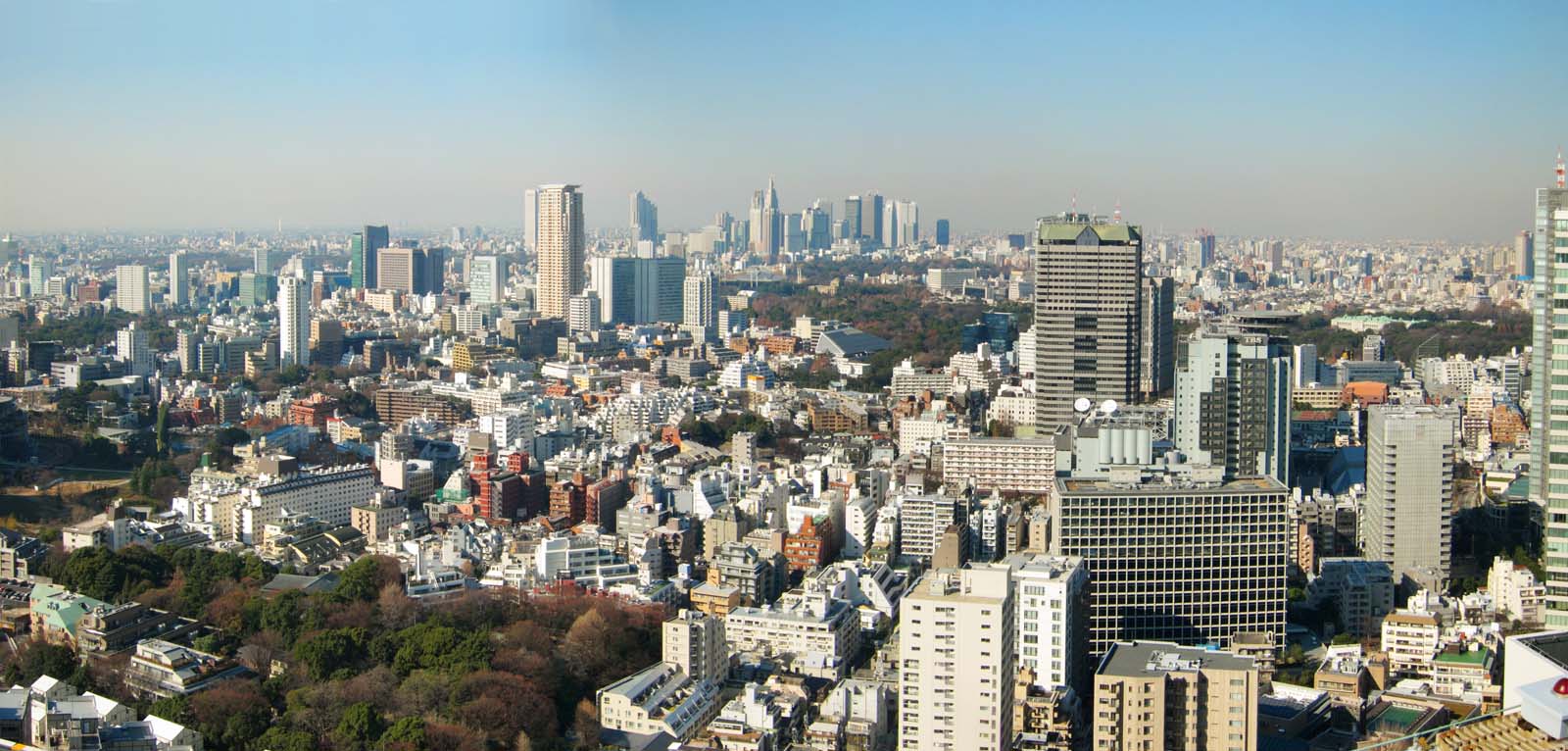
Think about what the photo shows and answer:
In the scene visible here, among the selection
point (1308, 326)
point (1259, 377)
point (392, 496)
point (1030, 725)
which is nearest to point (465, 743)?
point (1030, 725)

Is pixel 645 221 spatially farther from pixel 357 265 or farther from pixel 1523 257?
pixel 1523 257

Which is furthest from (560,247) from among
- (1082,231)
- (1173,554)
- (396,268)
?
(1173,554)

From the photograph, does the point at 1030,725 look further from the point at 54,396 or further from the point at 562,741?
the point at 54,396

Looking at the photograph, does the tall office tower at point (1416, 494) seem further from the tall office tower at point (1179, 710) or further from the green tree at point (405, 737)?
the green tree at point (405, 737)

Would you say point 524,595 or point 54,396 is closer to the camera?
point 524,595

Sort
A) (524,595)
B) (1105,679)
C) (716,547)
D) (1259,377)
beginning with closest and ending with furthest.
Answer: (1105,679), (524,595), (716,547), (1259,377)
